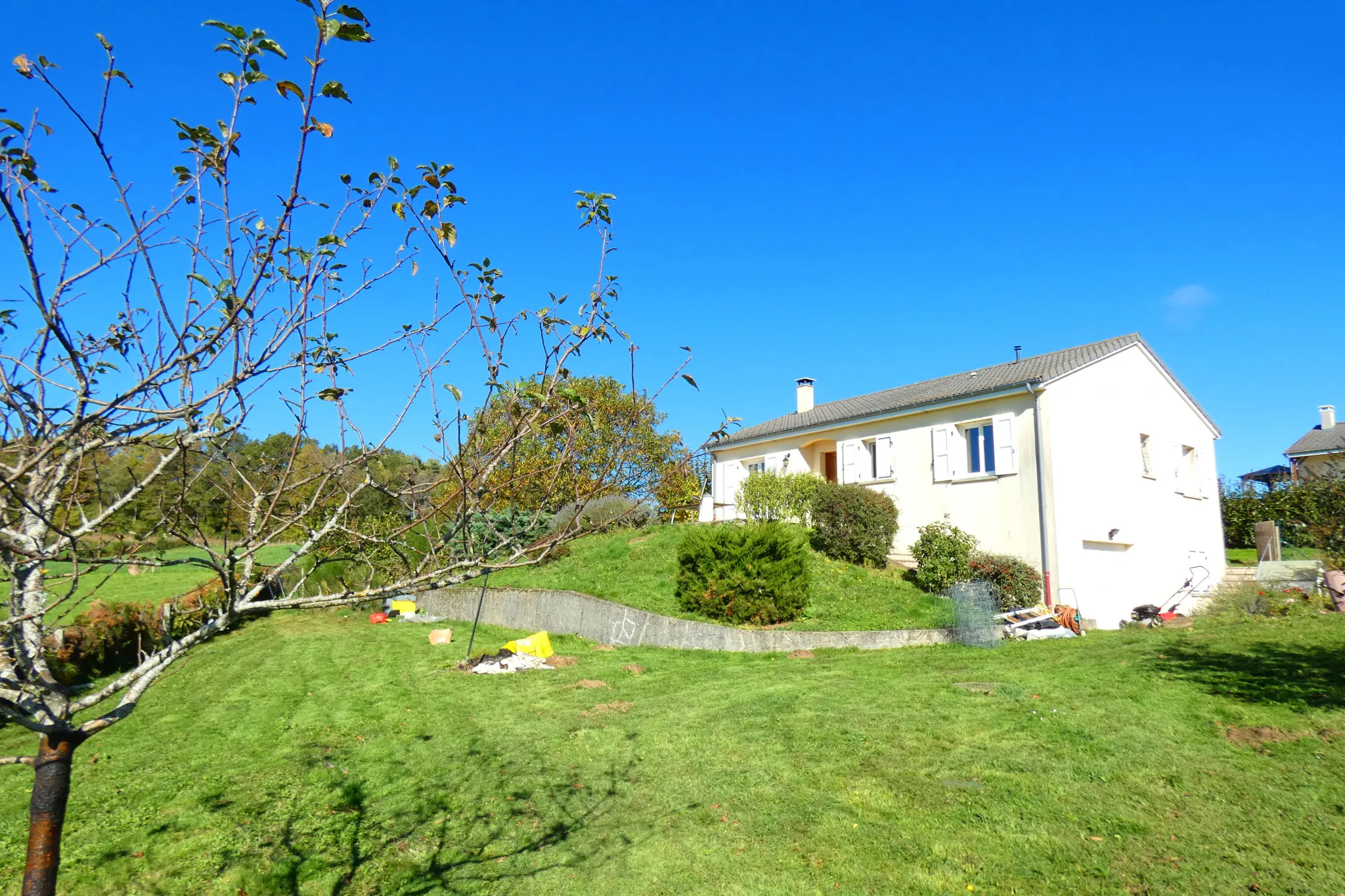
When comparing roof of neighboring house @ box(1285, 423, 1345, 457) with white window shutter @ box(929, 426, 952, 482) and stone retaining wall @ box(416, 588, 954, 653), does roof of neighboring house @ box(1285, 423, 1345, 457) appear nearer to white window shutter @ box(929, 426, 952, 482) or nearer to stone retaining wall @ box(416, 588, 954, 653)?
white window shutter @ box(929, 426, 952, 482)

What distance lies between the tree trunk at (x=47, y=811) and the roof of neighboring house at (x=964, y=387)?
40.0 ft

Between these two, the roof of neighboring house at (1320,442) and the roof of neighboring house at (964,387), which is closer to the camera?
the roof of neighboring house at (964,387)

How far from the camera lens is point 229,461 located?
3.16m

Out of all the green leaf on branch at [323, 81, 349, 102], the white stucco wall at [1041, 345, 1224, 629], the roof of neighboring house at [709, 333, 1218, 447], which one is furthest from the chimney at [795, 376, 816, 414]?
the green leaf on branch at [323, 81, 349, 102]

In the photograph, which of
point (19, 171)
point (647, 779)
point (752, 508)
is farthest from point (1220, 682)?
point (752, 508)

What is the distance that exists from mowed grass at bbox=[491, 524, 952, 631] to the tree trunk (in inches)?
467

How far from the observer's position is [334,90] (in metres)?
2.40

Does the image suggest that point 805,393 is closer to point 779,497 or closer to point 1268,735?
Answer: point 779,497

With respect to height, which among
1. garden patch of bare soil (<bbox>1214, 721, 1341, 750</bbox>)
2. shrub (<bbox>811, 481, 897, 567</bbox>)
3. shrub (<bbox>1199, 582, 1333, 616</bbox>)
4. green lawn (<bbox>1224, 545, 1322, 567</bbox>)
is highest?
shrub (<bbox>811, 481, 897, 567</bbox>)

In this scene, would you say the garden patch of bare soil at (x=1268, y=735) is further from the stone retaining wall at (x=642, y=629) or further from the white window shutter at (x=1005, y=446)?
the white window shutter at (x=1005, y=446)

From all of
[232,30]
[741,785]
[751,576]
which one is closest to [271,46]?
[232,30]

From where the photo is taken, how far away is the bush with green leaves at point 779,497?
1975 centimetres

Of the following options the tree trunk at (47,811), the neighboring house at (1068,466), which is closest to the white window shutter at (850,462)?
the neighboring house at (1068,466)

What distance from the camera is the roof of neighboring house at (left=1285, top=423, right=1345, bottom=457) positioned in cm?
3092
